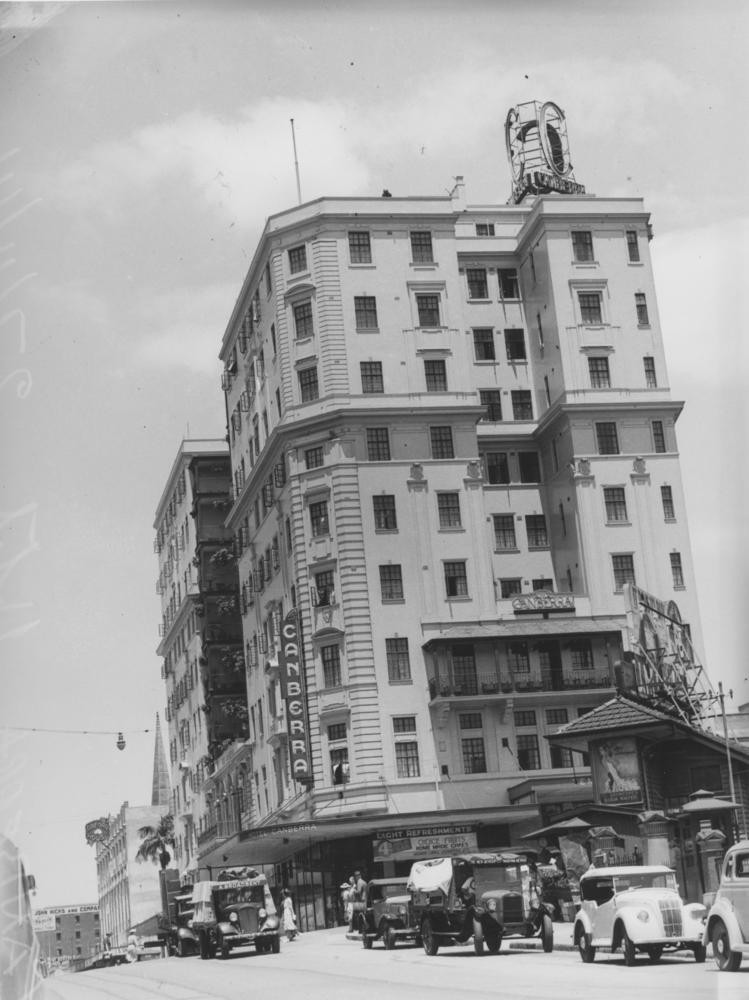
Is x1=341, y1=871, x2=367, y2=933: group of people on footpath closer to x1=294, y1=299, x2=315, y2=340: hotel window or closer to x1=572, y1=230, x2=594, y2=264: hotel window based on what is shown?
x1=294, y1=299, x2=315, y2=340: hotel window

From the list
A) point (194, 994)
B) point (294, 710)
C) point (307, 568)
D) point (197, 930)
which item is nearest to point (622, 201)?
point (307, 568)

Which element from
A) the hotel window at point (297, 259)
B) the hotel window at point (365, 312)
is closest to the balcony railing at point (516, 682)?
the hotel window at point (365, 312)

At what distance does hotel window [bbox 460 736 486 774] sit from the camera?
75188mm

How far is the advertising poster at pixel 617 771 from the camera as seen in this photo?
47312mm

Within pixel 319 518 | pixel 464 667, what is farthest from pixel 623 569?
pixel 319 518

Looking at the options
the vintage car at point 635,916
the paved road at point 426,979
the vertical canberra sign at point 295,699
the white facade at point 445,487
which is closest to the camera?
the paved road at point 426,979

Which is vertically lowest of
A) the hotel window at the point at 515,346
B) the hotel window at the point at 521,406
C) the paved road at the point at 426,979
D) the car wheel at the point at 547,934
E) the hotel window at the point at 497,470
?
the paved road at the point at 426,979

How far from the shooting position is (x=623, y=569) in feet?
263

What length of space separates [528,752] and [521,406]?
20.4 meters

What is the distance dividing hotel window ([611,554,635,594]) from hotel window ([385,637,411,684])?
38.3ft

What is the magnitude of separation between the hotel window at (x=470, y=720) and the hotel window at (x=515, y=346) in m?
21.7

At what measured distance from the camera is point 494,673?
7612cm

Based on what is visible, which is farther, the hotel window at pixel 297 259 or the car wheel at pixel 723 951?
the hotel window at pixel 297 259

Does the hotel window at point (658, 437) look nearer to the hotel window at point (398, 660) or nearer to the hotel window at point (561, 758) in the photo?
the hotel window at point (561, 758)
